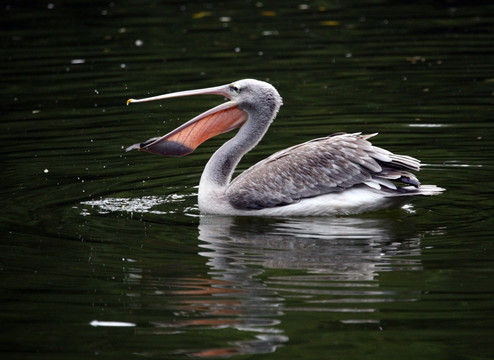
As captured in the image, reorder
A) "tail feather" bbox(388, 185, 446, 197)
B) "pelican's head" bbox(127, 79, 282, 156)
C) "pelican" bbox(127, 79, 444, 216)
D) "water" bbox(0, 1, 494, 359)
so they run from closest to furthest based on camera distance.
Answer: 1. "water" bbox(0, 1, 494, 359)
2. "tail feather" bbox(388, 185, 446, 197)
3. "pelican" bbox(127, 79, 444, 216)
4. "pelican's head" bbox(127, 79, 282, 156)

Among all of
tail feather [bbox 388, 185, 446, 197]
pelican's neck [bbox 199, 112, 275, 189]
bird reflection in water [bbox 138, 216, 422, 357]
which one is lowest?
bird reflection in water [bbox 138, 216, 422, 357]

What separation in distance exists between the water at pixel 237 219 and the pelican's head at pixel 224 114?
464 millimetres

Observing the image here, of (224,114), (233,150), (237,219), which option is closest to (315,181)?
(237,219)

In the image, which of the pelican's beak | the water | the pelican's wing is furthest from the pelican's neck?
the water

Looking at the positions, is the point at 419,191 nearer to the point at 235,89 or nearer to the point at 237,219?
the point at 237,219

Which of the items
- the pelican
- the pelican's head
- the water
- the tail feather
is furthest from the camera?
the pelican's head

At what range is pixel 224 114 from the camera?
24.7ft

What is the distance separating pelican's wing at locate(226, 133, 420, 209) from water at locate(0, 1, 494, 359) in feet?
0.65

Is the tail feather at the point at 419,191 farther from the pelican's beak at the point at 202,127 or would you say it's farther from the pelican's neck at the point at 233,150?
the pelican's beak at the point at 202,127

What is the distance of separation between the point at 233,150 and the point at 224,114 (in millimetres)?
296

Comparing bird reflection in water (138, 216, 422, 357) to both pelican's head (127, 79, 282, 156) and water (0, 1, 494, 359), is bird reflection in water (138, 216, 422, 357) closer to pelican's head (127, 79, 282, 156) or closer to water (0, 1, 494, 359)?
water (0, 1, 494, 359)

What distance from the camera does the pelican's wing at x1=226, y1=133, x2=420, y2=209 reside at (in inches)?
275

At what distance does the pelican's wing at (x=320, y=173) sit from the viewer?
22.9 feet

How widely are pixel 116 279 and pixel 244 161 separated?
328 cm
